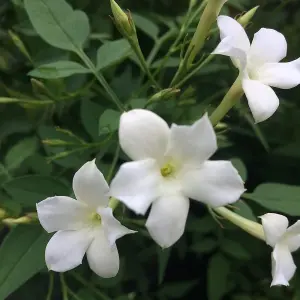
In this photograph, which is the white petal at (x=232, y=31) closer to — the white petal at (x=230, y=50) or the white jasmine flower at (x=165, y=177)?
the white petal at (x=230, y=50)

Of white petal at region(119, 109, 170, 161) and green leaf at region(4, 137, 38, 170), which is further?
green leaf at region(4, 137, 38, 170)

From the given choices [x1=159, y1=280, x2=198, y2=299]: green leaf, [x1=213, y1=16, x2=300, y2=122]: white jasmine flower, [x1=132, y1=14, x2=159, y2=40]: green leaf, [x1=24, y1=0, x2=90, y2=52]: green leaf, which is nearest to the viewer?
[x1=213, y1=16, x2=300, y2=122]: white jasmine flower

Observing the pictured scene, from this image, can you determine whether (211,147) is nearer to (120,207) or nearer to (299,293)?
(120,207)

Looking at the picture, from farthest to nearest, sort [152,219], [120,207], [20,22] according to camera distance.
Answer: [20,22] < [120,207] < [152,219]

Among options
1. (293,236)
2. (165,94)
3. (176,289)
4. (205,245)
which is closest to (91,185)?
(165,94)

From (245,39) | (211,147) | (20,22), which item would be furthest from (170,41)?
(211,147)

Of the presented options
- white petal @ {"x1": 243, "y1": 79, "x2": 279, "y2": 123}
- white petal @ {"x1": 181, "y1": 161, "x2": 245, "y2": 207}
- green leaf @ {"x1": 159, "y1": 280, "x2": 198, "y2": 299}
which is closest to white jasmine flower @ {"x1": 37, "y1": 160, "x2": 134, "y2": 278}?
white petal @ {"x1": 181, "y1": 161, "x2": 245, "y2": 207}

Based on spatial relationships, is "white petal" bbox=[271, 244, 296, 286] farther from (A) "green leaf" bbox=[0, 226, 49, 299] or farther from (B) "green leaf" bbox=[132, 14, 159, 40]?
(B) "green leaf" bbox=[132, 14, 159, 40]
